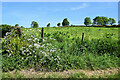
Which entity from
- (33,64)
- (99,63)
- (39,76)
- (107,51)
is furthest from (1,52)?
(107,51)

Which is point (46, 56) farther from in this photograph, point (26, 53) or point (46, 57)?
point (26, 53)

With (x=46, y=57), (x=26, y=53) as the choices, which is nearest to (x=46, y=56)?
(x=46, y=57)

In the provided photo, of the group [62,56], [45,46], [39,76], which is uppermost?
[45,46]

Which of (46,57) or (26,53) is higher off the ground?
(26,53)

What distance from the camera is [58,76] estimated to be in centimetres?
535

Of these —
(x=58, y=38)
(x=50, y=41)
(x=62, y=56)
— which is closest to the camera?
(x=62, y=56)

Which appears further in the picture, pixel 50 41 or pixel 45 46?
pixel 50 41

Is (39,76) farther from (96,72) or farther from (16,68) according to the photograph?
(96,72)

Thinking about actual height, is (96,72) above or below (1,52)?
below

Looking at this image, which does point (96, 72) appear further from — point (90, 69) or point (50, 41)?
point (50, 41)

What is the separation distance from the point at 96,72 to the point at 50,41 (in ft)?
10.8

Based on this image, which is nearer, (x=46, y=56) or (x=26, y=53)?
(x=46, y=56)

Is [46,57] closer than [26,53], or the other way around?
[46,57]

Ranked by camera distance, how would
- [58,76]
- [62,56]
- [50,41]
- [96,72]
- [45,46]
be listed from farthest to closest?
[50,41]
[45,46]
[62,56]
[96,72]
[58,76]
